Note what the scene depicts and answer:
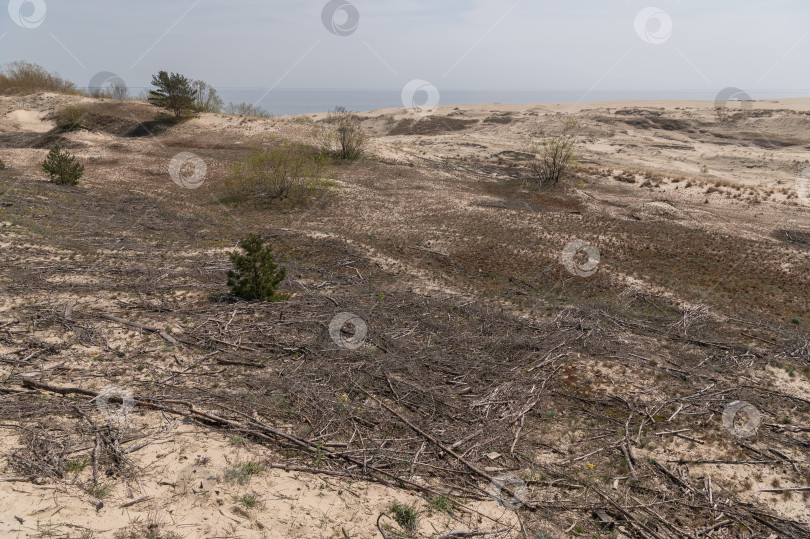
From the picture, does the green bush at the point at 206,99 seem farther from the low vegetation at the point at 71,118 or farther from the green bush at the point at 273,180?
the green bush at the point at 273,180

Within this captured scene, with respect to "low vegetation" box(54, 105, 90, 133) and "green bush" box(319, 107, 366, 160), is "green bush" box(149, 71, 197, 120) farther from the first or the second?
"green bush" box(319, 107, 366, 160)

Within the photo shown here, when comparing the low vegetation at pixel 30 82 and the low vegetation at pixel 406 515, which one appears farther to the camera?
the low vegetation at pixel 30 82

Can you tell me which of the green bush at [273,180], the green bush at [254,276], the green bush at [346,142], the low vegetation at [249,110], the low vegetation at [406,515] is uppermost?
the low vegetation at [249,110]

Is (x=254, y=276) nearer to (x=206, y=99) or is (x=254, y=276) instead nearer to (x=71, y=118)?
(x=71, y=118)

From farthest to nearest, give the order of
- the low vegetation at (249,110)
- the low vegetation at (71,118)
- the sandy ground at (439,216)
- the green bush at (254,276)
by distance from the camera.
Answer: the low vegetation at (249,110)
the low vegetation at (71,118)
the green bush at (254,276)
the sandy ground at (439,216)

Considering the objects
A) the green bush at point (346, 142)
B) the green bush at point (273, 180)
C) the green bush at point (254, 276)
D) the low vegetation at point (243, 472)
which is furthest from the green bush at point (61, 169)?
the low vegetation at point (243, 472)

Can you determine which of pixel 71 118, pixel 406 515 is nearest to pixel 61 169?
pixel 71 118

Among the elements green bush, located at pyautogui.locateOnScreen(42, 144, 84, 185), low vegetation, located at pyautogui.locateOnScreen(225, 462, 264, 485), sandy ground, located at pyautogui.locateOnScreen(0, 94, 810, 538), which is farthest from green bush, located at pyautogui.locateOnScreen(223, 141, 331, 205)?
low vegetation, located at pyautogui.locateOnScreen(225, 462, 264, 485)

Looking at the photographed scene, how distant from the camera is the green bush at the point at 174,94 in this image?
35250mm

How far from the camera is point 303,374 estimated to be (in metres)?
6.95

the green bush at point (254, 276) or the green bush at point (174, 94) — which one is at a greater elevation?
the green bush at point (174, 94)

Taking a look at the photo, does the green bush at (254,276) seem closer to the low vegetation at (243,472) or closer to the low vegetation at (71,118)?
the low vegetation at (243,472)

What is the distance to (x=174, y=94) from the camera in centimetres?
3594

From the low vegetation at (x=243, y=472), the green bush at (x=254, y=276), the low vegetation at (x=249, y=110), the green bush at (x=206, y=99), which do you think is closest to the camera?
the low vegetation at (x=243, y=472)
